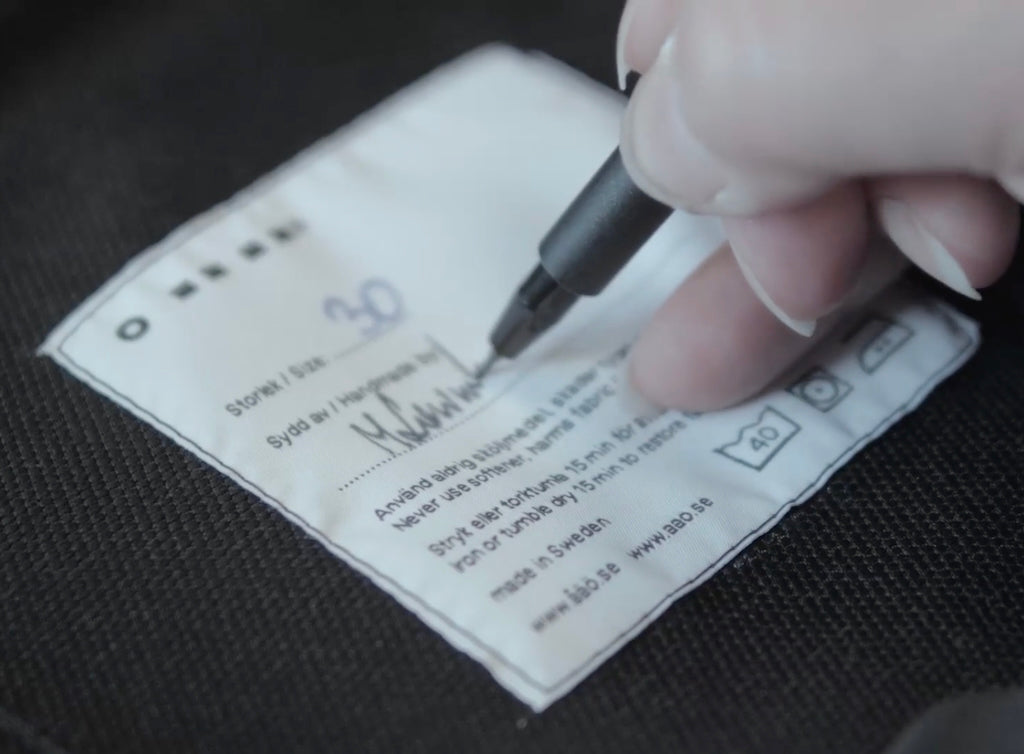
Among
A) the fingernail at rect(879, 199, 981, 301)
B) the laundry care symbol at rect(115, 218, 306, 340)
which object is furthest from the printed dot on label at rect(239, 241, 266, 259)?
the fingernail at rect(879, 199, 981, 301)

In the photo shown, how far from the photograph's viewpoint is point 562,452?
14.5 inches

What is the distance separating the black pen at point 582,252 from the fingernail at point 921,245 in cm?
7

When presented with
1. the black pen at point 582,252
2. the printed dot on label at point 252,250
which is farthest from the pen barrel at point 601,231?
the printed dot on label at point 252,250

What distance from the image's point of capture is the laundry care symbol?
39 cm

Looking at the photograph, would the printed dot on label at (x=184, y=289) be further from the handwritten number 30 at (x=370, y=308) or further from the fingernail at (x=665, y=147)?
the fingernail at (x=665, y=147)

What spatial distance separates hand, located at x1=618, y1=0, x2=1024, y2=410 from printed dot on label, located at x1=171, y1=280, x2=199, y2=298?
153mm

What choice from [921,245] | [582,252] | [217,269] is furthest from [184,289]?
[921,245]

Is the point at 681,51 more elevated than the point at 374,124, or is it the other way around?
the point at 681,51

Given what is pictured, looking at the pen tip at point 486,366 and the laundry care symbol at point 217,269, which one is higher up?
the pen tip at point 486,366

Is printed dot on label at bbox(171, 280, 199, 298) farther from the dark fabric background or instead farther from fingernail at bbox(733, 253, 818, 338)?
fingernail at bbox(733, 253, 818, 338)

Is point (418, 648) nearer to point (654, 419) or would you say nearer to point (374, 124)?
point (654, 419)

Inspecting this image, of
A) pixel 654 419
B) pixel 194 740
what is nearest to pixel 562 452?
pixel 654 419

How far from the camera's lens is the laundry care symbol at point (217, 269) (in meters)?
0.39

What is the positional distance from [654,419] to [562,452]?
0.11ft
